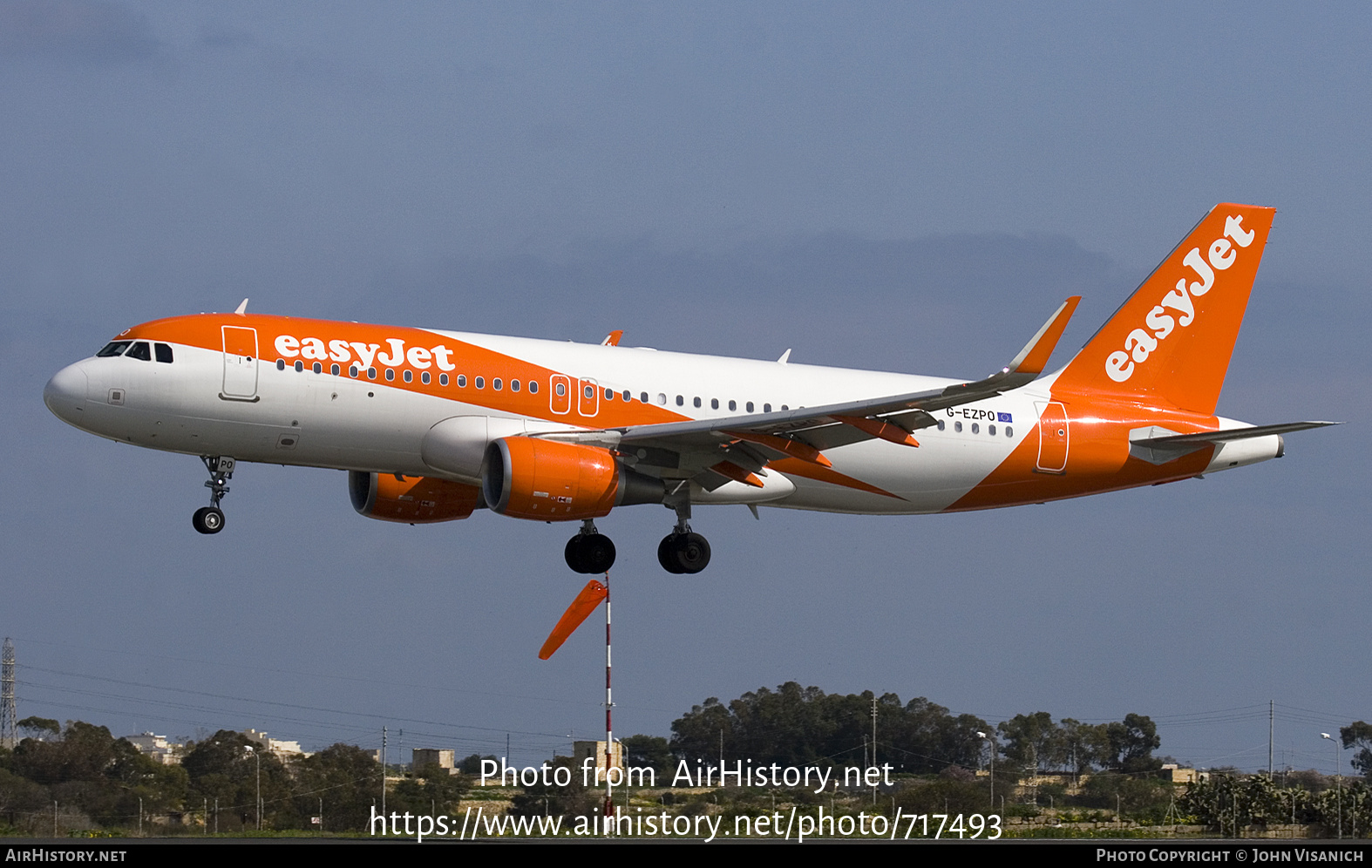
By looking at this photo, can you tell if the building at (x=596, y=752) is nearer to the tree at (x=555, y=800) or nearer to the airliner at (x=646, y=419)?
the tree at (x=555, y=800)

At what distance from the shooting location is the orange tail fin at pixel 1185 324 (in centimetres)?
4319

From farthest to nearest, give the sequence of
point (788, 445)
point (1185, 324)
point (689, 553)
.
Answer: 1. point (1185, 324)
2. point (689, 553)
3. point (788, 445)

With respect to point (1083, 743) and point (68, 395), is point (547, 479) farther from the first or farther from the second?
point (1083, 743)

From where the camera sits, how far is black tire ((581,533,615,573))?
3941 centimetres

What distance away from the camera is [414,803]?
3847 centimetres

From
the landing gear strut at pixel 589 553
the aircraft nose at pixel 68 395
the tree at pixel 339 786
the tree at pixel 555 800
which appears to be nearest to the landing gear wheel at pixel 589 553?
the landing gear strut at pixel 589 553

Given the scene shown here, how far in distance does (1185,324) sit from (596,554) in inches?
608

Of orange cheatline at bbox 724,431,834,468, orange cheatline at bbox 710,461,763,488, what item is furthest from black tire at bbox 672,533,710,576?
orange cheatline at bbox 724,431,834,468

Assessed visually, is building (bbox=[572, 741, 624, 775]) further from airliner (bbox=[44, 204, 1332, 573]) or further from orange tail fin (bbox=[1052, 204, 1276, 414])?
orange tail fin (bbox=[1052, 204, 1276, 414])

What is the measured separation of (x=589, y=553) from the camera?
3941 centimetres

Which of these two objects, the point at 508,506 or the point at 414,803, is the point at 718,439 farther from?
the point at 414,803

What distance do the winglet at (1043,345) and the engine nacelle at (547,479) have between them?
27.0ft

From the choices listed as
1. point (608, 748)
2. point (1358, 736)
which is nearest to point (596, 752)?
point (608, 748)
